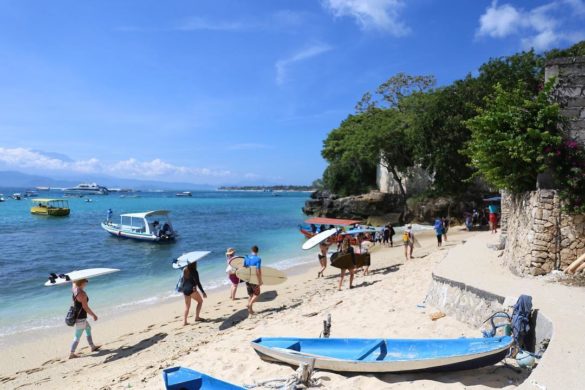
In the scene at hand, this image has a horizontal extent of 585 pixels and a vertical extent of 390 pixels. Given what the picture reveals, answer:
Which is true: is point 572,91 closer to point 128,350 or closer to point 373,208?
point 128,350

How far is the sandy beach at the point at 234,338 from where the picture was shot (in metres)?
5.73

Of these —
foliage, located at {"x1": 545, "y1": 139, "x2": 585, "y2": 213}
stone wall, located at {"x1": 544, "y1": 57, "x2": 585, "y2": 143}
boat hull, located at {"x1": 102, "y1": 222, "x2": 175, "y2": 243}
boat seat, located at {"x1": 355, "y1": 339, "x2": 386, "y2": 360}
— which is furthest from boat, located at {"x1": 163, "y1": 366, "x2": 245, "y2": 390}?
boat hull, located at {"x1": 102, "y1": 222, "x2": 175, "y2": 243}

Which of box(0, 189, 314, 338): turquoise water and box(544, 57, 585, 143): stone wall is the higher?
box(544, 57, 585, 143): stone wall

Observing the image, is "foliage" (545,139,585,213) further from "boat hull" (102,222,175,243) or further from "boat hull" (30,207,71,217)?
"boat hull" (30,207,71,217)

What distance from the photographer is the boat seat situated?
5.69m

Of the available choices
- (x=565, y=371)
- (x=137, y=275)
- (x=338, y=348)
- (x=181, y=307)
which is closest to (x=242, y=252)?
(x=137, y=275)

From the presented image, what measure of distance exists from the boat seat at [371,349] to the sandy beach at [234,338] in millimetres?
301

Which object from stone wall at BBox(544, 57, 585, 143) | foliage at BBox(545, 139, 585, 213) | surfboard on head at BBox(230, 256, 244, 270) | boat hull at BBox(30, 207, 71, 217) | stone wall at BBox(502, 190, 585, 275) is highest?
stone wall at BBox(544, 57, 585, 143)

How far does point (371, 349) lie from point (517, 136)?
237 inches

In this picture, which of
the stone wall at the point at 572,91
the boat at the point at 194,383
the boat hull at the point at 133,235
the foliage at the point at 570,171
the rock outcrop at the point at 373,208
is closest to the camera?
the boat at the point at 194,383

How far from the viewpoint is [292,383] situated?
539cm

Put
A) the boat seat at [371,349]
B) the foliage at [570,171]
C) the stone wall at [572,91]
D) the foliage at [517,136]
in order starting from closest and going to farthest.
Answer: the boat seat at [371,349]
the foliage at [570,171]
the stone wall at [572,91]
the foliage at [517,136]

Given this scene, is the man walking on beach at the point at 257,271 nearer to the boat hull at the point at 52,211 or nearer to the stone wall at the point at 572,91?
the stone wall at the point at 572,91

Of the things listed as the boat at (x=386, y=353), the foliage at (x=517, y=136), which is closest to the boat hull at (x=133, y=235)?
the foliage at (x=517, y=136)
